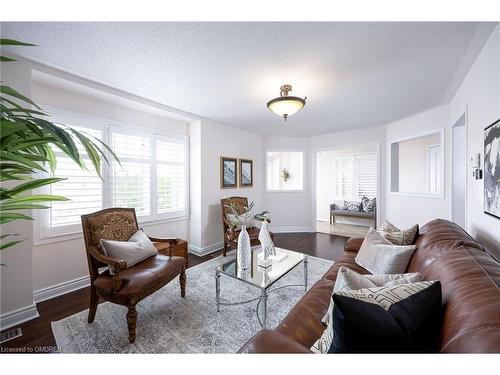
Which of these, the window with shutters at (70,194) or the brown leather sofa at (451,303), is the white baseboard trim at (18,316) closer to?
the window with shutters at (70,194)

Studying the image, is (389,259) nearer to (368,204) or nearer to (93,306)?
(93,306)

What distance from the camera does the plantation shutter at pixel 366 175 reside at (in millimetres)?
5930

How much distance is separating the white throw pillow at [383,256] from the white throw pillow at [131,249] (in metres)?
2.04

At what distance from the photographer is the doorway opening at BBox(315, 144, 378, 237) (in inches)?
224

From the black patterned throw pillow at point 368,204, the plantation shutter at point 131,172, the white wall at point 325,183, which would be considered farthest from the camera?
the white wall at point 325,183

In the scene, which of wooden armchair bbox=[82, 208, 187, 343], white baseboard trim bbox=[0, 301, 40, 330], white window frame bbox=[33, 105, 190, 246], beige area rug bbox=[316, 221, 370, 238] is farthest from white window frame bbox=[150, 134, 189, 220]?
beige area rug bbox=[316, 221, 370, 238]

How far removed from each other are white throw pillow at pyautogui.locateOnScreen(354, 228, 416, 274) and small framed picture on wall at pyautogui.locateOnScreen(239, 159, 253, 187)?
278cm

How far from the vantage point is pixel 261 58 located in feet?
5.95

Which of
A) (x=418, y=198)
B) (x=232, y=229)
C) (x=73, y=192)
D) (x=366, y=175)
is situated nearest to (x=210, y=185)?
(x=232, y=229)

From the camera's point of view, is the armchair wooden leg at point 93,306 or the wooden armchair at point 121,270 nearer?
the wooden armchair at point 121,270

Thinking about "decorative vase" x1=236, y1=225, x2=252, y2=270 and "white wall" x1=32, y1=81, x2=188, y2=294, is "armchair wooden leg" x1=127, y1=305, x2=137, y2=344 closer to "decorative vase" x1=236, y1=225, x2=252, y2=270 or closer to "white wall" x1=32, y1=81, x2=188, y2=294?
"decorative vase" x1=236, y1=225, x2=252, y2=270

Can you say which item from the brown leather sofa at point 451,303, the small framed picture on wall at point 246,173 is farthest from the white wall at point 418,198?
the small framed picture on wall at point 246,173

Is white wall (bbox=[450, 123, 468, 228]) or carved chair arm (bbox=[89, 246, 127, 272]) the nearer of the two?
carved chair arm (bbox=[89, 246, 127, 272])
